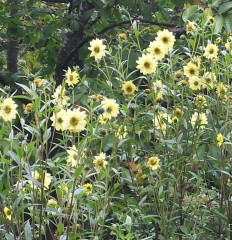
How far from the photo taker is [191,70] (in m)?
2.45

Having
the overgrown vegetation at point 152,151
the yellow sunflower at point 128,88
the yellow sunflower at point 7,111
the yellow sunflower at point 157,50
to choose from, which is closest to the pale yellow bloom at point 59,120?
the overgrown vegetation at point 152,151

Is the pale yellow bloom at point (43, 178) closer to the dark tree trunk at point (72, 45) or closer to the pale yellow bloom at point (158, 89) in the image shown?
the pale yellow bloom at point (158, 89)

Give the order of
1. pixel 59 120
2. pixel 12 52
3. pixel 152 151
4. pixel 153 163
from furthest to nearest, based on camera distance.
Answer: pixel 12 52, pixel 152 151, pixel 153 163, pixel 59 120

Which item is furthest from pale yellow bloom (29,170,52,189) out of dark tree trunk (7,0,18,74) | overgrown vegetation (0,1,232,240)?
dark tree trunk (7,0,18,74)

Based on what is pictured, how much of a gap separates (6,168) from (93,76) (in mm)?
1699

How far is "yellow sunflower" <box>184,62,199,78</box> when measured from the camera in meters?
2.44

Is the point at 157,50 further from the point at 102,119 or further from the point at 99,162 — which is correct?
the point at 99,162

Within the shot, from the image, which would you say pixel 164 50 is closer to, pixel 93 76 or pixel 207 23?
pixel 207 23

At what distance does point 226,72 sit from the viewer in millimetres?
2508

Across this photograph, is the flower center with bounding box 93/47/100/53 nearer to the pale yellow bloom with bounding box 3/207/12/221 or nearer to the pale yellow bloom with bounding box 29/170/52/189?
the pale yellow bloom with bounding box 29/170/52/189

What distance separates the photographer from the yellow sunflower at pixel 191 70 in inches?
95.9

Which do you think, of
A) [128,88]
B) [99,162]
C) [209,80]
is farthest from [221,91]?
[99,162]

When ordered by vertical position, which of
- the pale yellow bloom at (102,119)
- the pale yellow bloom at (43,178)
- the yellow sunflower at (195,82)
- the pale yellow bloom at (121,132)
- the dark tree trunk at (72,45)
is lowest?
the pale yellow bloom at (43,178)

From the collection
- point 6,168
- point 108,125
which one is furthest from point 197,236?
point 6,168
